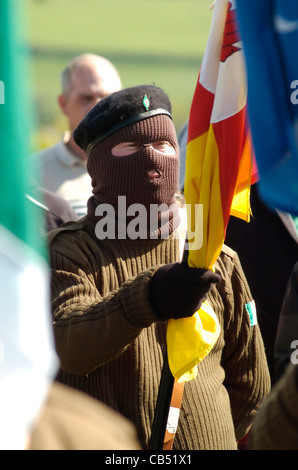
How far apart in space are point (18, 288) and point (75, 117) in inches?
158

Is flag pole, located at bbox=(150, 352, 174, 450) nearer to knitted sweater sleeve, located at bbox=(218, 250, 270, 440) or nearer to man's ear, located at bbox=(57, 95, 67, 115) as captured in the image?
knitted sweater sleeve, located at bbox=(218, 250, 270, 440)

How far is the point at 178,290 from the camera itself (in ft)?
7.43

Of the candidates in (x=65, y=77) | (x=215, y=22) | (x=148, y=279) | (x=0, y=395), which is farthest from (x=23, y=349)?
(x=65, y=77)

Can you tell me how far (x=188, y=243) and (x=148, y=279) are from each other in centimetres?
19

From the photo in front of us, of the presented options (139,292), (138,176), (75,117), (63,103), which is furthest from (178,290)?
(63,103)

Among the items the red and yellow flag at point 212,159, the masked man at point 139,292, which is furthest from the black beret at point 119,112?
the red and yellow flag at point 212,159

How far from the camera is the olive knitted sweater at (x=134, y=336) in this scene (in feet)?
7.83

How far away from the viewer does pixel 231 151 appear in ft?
7.55

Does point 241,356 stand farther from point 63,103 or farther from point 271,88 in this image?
point 63,103

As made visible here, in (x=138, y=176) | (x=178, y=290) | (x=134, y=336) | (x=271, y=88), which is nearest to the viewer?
(x=271, y=88)

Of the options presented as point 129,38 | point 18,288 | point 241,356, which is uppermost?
point 18,288

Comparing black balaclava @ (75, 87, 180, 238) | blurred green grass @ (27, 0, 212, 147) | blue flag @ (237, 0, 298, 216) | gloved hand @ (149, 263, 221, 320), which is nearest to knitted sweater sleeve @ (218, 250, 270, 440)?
black balaclava @ (75, 87, 180, 238)

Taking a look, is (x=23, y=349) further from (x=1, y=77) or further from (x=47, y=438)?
(x=1, y=77)

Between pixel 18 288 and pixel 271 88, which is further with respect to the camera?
pixel 271 88
